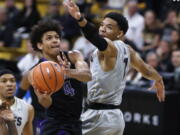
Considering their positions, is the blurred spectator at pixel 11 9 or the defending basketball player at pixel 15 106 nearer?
the defending basketball player at pixel 15 106

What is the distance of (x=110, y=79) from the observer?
604 cm

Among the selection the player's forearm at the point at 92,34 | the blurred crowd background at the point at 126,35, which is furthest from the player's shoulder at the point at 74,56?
the blurred crowd background at the point at 126,35

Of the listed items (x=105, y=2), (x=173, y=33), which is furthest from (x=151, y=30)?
(x=105, y=2)

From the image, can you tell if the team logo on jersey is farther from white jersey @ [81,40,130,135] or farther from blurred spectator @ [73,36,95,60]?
blurred spectator @ [73,36,95,60]

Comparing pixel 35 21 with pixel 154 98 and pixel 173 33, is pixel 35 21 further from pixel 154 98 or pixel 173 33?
pixel 154 98

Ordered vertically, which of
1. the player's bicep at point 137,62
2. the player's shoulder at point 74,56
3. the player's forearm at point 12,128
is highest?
the player's shoulder at point 74,56

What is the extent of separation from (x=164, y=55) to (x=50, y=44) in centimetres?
549

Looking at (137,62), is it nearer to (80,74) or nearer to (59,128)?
(80,74)

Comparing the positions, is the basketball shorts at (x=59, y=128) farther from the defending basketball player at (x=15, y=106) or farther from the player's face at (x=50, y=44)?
the player's face at (x=50, y=44)

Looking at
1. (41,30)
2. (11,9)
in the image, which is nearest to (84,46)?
(11,9)

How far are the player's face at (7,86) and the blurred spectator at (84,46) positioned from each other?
5560mm

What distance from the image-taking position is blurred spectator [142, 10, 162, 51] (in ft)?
40.1

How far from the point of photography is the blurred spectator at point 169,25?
472 inches

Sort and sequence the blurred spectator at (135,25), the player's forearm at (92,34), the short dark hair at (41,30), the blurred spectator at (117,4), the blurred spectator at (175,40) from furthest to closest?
1. the blurred spectator at (117,4)
2. the blurred spectator at (135,25)
3. the blurred spectator at (175,40)
4. the short dark hair at (41,30)
5. the player's forearm at (92,34)
